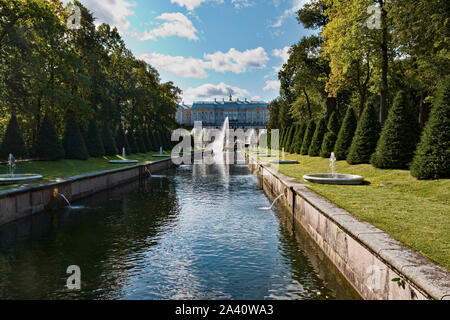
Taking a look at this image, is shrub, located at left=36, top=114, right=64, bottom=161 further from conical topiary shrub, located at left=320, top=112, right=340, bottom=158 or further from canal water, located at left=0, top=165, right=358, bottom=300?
conical topiary shrub, located at left=320, top=112, right=340, bottom=158

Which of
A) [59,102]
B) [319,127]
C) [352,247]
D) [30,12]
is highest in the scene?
[30,12]

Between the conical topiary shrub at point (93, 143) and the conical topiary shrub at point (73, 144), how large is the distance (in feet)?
9.75

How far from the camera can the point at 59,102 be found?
25703mm

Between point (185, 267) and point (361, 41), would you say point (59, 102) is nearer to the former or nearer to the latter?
point (361, 41)

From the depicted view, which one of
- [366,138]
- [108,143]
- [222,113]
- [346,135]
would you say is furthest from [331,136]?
[222,113]

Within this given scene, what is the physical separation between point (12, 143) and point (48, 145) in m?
1.93

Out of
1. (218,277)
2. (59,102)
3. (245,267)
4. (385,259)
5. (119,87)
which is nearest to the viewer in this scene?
(385,259)

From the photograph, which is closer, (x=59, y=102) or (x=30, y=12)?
(x=30, y=12)

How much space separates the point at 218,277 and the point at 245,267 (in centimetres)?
70

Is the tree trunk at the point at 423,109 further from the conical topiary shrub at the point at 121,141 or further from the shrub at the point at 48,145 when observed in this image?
the shrub at the point at 48,145

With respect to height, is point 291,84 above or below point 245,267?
above

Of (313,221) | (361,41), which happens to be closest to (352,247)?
(313,221)

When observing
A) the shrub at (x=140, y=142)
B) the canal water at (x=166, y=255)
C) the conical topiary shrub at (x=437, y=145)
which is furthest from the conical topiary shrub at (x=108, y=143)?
the conical topiary shrub at (x=437, y=145)

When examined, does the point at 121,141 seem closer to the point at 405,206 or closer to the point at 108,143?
the point at 108,143
